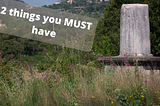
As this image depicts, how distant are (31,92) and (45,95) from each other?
0.38 meters

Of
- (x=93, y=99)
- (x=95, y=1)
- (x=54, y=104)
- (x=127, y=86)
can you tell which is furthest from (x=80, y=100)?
(x=95, y=1)

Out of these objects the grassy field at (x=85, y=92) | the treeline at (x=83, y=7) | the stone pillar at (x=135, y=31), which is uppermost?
the treeline at (x=83, y=7)

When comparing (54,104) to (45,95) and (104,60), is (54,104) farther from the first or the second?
(104,60)

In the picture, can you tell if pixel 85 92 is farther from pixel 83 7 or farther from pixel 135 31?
pixel 83 7

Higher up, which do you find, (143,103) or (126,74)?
(126,74)

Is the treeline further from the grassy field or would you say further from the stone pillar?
the grassy field

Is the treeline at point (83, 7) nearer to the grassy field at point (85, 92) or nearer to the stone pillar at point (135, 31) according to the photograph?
the stone pillar at point (135, 31)

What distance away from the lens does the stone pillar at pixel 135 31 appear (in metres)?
6.58

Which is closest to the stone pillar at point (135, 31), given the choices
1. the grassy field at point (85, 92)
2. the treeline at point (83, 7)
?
the grassy field at point (85, 92)

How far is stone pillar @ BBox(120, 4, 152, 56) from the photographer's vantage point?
6582mm

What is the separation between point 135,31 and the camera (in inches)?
261

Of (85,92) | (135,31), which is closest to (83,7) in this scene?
(135,31)

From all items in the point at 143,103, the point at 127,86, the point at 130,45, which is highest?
the point at 130,45

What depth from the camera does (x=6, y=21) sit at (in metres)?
46.3
